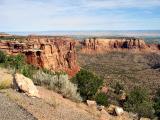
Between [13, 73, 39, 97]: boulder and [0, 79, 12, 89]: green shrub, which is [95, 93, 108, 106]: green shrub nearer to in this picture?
[0, 79, 12, 89]: green shrub

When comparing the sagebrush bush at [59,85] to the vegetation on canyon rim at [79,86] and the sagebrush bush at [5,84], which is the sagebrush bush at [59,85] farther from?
the sagebrush bush at [5,84]

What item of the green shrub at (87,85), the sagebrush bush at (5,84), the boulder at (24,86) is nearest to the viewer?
the boulder at (24,86)

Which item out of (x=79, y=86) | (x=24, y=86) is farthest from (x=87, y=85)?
(x=24, y=86)

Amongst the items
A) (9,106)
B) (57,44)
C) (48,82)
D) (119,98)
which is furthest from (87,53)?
(9,106)

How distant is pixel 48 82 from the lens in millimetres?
27531

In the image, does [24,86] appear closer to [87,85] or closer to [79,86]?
[87,85]

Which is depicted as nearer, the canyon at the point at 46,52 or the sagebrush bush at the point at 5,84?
the sagebrush bush at the point at 5,84

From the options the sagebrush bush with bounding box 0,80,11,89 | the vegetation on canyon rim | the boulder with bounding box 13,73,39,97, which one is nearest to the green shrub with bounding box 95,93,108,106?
the vegetation on canyon rim

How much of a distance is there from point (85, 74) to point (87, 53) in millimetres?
148889

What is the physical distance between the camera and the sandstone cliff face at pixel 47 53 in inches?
2724

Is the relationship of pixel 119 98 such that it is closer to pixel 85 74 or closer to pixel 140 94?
pixel 140 94

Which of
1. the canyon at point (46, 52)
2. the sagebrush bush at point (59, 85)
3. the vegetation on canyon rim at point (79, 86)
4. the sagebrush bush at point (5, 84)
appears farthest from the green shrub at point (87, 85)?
the canyon at point (46, 52)

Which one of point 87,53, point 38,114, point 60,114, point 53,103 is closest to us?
point 38,114

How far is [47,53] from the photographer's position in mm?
77750
